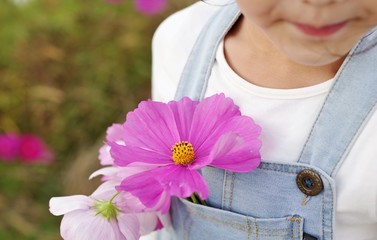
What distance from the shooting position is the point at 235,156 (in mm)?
797

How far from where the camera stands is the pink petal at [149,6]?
2100 millimetres

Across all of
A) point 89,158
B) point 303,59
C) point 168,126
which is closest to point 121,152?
point 168,126

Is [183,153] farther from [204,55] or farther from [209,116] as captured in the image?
[204,55]

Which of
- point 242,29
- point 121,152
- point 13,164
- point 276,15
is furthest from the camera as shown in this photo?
point 13,164

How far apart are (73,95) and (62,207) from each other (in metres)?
1.19

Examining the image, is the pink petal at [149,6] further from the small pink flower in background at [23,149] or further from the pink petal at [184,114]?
the pink petal at [184,114]

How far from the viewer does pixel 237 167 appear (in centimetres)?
80

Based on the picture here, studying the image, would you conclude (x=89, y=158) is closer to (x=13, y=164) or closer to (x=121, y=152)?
(x=13, y=164)

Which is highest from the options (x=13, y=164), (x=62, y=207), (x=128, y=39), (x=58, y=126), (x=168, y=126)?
(x=128, y=39)

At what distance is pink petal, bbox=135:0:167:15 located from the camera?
210 centimetres

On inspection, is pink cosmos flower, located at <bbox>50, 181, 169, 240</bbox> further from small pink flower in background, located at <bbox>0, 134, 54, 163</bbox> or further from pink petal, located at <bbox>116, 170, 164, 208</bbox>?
small pink flower in background, located at <bbox>0, 134, 54, 163</bbox>

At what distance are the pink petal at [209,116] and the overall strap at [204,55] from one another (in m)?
0.10

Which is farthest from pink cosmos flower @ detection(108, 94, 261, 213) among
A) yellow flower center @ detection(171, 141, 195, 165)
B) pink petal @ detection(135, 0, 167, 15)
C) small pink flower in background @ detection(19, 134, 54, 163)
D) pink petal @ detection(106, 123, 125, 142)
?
pink petal @ detection(135, 0, 167, 15)

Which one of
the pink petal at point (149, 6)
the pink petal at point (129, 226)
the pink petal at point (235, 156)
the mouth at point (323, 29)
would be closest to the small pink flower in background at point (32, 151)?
the pink petal at point (149, 6)
